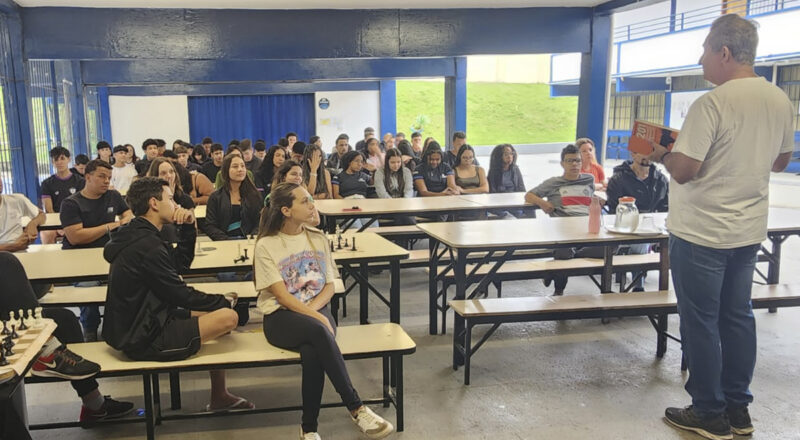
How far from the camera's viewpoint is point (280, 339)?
3.01 metres

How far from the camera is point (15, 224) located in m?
4.86

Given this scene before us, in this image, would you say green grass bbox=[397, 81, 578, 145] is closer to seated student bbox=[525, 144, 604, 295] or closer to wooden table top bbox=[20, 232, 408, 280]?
seated student bbox=[525, 144, 604, 295]

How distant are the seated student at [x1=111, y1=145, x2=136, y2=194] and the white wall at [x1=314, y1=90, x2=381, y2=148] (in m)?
8.83

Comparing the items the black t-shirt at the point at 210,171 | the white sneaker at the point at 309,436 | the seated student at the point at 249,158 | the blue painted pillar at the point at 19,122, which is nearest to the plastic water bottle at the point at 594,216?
the white sneaker at the point at 309,436

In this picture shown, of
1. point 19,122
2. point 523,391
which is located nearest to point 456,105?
point 19,122

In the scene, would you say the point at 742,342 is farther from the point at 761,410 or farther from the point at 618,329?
the point at 618,329

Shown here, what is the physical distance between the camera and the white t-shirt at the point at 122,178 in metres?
8.02

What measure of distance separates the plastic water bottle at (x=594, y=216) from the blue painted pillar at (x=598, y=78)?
14.9 feet

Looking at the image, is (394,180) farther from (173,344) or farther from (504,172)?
(173,344)

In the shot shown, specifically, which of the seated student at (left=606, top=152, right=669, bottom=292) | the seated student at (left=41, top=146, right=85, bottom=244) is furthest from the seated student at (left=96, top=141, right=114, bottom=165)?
the seated student at (left=606, top=152, right=669, bottom=292)

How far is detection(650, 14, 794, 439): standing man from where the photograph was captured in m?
2.78

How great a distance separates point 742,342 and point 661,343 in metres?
1.22

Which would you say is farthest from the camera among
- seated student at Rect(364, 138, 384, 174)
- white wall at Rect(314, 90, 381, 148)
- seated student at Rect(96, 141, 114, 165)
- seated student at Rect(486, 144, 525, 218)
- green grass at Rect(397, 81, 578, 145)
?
green grass at Rect(397, 81, 578, 145)

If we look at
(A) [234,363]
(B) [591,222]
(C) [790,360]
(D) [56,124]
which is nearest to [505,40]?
(B) [591,222]
